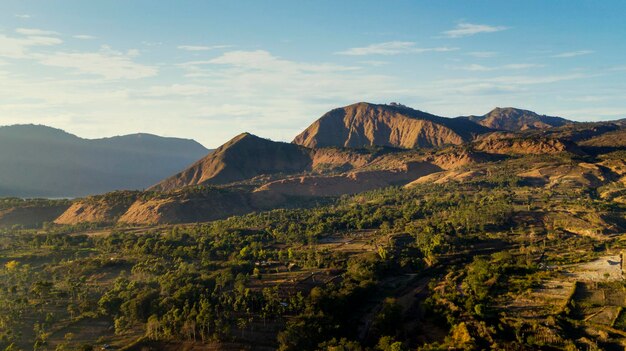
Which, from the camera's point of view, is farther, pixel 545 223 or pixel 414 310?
pixel 545 223

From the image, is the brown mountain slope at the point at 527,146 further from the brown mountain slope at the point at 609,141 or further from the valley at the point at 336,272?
the valley at the point at 336,272

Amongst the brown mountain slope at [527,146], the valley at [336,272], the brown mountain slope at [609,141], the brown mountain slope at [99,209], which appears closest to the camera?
the valley at [336,272]

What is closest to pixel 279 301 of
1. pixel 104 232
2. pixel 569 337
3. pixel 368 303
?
pixel 368 303

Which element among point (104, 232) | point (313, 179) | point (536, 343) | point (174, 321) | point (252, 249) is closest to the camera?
point (536, 343)

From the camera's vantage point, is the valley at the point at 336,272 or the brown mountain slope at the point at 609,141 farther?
the brown mountain slope at the point at 609,141

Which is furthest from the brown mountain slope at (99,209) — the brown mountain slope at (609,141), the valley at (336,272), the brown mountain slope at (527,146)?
the brown mountain slope at (609,141)

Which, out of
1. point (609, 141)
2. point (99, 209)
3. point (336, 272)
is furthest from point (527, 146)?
point (99, 209)

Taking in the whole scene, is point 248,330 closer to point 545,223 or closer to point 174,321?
point 174,321

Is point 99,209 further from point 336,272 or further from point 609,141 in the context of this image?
point 609,141

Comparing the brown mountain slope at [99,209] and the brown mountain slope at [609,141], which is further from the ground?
the brown mountain slope at [609,141]

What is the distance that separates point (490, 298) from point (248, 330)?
25314 mm

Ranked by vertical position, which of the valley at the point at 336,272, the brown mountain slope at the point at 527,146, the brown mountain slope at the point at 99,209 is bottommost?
the valley at the point at 336,272

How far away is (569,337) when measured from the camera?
1486 inches

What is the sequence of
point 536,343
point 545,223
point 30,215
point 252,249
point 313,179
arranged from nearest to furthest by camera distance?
point 536,343, point 252,249, point 545,223, point 30,215, point 313,179
